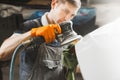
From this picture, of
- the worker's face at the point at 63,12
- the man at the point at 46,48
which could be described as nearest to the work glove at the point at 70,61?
the man at the point at 46,48

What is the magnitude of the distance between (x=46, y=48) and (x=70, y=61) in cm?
24

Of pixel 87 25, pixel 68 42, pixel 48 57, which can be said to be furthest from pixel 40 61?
pixel 87 25

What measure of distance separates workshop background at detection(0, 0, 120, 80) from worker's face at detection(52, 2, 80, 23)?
0.10 ft

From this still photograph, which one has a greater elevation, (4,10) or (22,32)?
(4,10)

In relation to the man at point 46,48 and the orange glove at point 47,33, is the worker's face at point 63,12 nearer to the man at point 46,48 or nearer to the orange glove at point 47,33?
the man at point 46,48

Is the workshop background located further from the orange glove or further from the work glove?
the orange glove

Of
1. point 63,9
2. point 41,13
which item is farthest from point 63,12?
point 41,13

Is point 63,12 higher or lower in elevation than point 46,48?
higher

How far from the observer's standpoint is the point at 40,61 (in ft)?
3.87

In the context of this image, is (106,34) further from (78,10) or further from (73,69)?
(78,10)

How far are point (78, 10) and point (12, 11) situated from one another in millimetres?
404

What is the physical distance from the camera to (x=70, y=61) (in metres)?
1.01

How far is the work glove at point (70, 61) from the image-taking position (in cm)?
101

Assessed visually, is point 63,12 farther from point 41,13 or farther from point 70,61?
point 70,61
